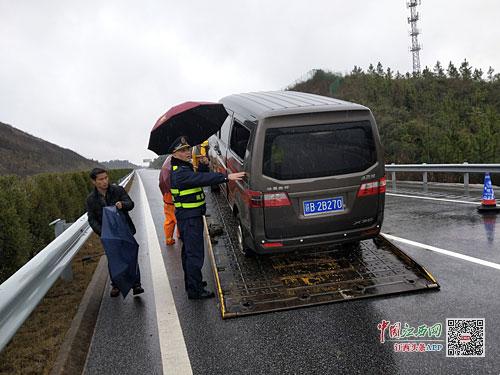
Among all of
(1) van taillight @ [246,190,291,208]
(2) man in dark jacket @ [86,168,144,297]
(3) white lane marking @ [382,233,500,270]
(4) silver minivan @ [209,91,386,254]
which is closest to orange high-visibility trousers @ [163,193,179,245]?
(2) man in dark jacket @ [86,168,144,297]

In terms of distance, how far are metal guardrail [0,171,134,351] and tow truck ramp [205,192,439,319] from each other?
1.69 meters

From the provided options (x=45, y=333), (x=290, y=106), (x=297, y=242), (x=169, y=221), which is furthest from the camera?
(x=169, y=221)

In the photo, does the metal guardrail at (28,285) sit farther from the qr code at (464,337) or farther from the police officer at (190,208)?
the qr code at (464,337)

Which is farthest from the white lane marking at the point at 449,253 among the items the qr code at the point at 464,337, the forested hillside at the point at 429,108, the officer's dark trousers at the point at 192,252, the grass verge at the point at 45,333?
the forested hillside at the point at 429,108

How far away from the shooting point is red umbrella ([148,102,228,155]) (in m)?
5.33

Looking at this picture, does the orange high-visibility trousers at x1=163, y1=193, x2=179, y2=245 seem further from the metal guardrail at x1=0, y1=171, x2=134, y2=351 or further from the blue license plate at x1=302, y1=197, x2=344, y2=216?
the blue license plate at x1=302, y1=197, x2=344, y2=216

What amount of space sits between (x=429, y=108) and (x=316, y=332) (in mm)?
49505

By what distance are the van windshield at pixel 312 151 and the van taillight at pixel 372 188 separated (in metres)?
0.21

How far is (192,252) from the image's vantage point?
4.61 meters

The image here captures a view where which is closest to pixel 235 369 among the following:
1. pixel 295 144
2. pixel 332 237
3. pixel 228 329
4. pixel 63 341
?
pixel 228 329

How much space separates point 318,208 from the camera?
14.4ft

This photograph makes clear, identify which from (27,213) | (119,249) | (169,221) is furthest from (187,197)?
(27,213)

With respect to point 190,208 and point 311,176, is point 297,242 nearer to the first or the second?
point 311,176

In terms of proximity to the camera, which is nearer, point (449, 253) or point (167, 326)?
point (167, 326)
